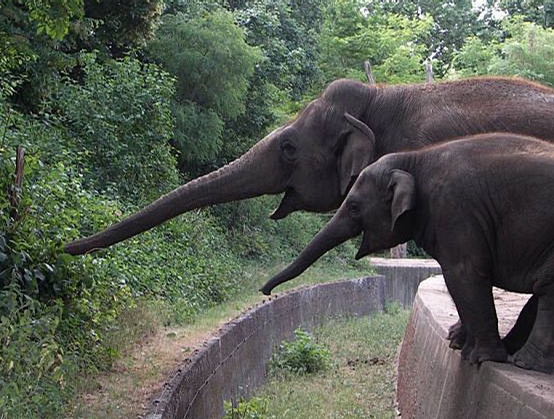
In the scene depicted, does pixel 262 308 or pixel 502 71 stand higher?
pixel 502 71

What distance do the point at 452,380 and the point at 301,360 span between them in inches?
265

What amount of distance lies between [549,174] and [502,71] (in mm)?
28701

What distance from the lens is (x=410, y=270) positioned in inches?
928

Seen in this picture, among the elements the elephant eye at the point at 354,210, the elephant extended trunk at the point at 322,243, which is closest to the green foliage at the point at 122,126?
the elephant extended trunk at the point at 322,243

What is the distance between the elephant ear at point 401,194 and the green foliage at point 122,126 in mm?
9593

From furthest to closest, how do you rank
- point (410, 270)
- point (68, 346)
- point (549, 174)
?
point (410, 270)
point (68, 346)
point (549, 174)

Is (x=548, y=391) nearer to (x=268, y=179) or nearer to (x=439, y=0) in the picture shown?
(x=268, y=179)

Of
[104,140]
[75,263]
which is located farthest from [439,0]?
[75,263]

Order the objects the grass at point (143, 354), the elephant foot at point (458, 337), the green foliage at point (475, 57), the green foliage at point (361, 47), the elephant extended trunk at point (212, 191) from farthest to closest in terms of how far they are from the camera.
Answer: the green foliage at point (475, 57), the green foliage at point (361, 47), the grass at point (143, 354), the elephant extended trunk at point (212, 191), the elephant foot at point (458, 337)

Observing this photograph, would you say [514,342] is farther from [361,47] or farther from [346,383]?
[361,47]

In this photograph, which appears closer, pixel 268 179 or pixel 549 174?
Result: pixel 549 174

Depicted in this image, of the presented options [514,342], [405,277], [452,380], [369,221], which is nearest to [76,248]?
[369,221]

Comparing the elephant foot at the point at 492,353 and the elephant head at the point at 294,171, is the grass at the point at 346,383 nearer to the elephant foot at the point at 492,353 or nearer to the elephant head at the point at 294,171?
the elephant head at the point at 294,171

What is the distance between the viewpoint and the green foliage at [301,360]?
13094 mm
